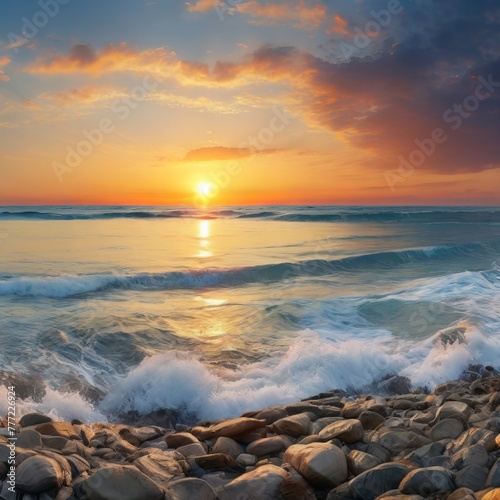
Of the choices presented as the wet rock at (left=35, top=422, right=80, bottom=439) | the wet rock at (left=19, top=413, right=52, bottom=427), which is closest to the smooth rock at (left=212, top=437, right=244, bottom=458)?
A: the wet rock at (left=35, top=422, right=80, bottom=439)

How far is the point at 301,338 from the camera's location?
31.0ft

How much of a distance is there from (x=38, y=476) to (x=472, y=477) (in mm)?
2880

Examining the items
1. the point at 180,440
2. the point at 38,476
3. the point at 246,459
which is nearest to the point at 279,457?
the point at 246,459

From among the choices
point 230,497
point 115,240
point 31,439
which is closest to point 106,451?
point 31,439

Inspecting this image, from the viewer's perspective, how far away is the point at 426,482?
3.14 meters

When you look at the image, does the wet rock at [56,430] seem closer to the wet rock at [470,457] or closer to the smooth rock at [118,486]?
the smooth rock at [118,486]

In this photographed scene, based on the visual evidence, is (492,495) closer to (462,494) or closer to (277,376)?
(462,494)

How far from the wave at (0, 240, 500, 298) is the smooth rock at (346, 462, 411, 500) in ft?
38.3

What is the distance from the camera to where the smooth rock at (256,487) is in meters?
3.34

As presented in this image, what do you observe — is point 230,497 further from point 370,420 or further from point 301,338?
point 301,338

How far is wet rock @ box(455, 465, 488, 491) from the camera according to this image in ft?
10.4

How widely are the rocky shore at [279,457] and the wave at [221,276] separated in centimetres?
942

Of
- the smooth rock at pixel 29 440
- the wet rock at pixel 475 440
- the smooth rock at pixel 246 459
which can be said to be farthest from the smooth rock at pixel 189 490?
the wet rock at pixel 475 440

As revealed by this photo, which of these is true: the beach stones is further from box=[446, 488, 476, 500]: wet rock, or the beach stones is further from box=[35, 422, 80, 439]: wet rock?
box=[35, 422, 80, 439]: wet rock
